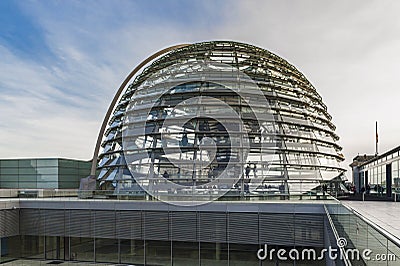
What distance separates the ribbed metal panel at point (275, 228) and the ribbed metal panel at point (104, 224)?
315 inches

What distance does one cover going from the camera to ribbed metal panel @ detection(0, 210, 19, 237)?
23.2 meters

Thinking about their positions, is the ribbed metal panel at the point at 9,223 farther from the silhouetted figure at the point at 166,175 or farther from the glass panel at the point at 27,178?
the glass panel at the point at 27,178

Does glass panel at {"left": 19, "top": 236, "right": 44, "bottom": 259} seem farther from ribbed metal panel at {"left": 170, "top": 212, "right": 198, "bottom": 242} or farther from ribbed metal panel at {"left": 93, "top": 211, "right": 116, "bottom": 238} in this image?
ribbed metal panel at {"left": 170, "top": 212, "right": 198, "bottom": 242}

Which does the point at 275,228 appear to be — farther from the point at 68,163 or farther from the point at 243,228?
the point at 68,163

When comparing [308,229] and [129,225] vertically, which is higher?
[308,229]

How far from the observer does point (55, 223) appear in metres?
24.1

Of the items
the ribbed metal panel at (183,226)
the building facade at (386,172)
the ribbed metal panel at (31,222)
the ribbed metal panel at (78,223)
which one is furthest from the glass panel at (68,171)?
the building facade at (386,172)

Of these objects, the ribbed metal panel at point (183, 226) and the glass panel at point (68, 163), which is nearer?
the ribbed metal panel at point (183, 226)

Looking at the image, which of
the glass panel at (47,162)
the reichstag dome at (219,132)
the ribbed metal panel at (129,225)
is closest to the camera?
the ribbed metal panel at (129,225)

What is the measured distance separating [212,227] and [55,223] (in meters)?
9.13

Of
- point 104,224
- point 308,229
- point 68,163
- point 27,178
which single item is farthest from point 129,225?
point 27,178

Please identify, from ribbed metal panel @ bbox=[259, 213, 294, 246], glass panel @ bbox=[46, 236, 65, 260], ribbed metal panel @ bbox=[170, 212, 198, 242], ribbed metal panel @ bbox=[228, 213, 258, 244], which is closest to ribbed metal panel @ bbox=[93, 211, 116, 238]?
glass panel @ bbox=[46, 236, 65, 260]

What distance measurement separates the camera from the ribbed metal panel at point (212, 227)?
21562 mm

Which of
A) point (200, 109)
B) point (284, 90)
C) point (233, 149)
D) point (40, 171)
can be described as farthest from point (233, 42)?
point (40, 171)
